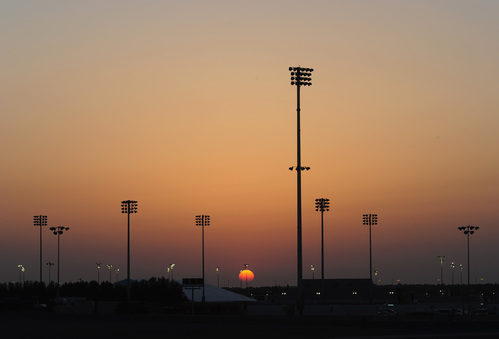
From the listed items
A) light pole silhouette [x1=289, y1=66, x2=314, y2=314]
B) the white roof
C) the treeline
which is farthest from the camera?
the treeline

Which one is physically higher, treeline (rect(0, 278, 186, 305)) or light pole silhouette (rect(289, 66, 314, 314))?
light pole silhouette (rect(289, 66, 314, 314))

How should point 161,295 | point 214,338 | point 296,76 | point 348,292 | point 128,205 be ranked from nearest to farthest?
point 214,338, point 296,76, point 128,205, point 161,295, point 348,292

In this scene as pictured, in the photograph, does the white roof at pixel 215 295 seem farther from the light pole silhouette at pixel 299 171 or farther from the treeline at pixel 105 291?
the light pole silhouette at pixel 299 171

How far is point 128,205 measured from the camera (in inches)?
5221

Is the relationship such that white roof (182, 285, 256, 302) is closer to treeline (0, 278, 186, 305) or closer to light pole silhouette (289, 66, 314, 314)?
treeline (0, 278, 186, 305)

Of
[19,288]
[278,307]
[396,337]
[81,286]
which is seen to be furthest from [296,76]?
[19,288]

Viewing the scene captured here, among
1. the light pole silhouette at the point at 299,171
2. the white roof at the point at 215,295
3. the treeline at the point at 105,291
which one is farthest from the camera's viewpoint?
the treeline at the point at 105,291

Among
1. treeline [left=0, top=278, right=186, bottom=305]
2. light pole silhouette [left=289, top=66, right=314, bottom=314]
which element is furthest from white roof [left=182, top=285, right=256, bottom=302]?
light pole silhouette [left=289, top=66, right=314, bottom=314]

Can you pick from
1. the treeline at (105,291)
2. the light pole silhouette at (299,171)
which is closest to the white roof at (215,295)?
the treeline at (105,291)

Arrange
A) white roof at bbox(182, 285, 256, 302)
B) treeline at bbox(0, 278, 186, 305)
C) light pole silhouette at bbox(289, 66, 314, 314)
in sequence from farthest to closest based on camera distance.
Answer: treeline at bbox(0, 278, 186, 305), white roof at bbox(182, 285, 256, 302), light pole silhouette at bbox(289, 66, 314, 314)

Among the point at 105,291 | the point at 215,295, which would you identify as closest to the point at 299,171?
the point at 215,295

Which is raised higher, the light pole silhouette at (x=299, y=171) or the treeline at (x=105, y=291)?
the light pole silhouette at (x=299, y=171)

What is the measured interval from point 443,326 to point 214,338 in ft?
79.4

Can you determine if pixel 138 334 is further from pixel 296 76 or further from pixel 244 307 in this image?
pixel 244 307
